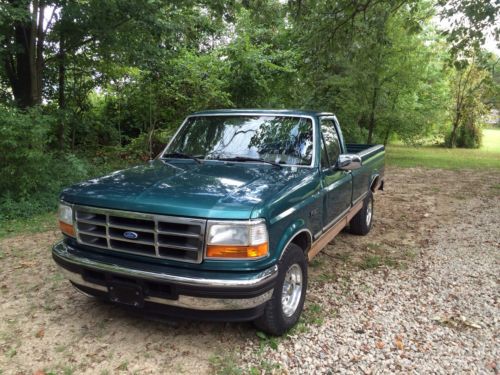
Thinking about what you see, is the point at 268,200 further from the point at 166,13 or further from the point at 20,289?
the point at 166,13

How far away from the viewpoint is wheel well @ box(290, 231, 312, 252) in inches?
138

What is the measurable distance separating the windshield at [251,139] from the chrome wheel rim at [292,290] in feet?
3.54

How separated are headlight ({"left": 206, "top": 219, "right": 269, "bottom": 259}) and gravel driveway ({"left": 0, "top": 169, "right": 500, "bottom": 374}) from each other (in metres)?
0.85

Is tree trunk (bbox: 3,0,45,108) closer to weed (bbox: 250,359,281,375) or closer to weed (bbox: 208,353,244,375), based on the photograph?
weed (bbox: 208,353,244,375)

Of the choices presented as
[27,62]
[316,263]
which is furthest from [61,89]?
[316,263]

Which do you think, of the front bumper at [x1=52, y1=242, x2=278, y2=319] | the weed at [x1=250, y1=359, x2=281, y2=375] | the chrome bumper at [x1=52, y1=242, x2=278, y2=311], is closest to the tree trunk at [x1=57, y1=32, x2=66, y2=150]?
the front bumper at [x1=52, y1=242, x2=278, y2=319]

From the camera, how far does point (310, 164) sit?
392 centimetres

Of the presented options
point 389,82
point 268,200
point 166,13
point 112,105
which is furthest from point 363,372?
point 389,82

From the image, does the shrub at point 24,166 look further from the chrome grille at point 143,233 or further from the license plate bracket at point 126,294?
the license plate bracket at point 126,294

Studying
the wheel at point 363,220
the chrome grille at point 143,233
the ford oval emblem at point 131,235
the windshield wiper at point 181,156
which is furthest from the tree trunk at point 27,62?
the wheel at point 363,220

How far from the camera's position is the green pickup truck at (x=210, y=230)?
108 inches

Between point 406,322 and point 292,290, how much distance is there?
1.12m

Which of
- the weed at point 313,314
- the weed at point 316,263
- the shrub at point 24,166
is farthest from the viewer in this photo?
the shrub at point 24,166

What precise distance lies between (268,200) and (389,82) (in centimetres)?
1357
